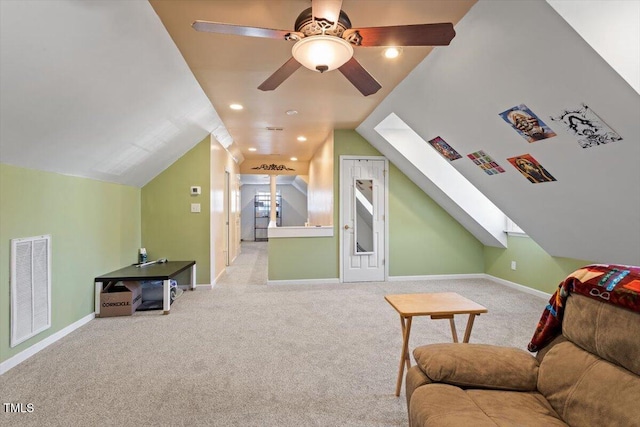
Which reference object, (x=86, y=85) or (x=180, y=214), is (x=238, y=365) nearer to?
(x=86, y=85)

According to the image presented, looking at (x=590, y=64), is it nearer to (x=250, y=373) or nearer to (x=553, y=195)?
(x=553, y=195)

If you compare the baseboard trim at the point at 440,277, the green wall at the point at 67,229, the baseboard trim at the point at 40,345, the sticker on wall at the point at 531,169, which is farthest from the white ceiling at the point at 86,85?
the baseboard trim at the point at 440,277

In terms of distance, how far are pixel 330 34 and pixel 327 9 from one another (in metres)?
0.16

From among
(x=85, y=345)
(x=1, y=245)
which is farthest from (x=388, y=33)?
(x=85, y=345)

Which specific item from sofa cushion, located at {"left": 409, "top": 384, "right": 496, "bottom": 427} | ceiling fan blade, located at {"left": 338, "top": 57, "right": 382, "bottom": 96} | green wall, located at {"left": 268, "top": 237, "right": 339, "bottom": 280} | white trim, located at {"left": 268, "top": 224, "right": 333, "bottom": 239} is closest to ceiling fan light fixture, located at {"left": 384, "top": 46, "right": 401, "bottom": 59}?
ceiling fan blade, located at {"left": 338, "top": 57, "right": 382, "bottom": 96}

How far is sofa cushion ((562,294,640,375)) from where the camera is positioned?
1.05m

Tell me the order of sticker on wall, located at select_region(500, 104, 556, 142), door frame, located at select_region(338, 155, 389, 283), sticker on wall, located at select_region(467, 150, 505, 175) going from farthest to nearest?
door frame, located at select_region(338, 155, 389, 283) → sticker on wall, located at select_region(467, 150, 505, 175) → sticker on wall, located at select_region(500, 104, 556, 142)

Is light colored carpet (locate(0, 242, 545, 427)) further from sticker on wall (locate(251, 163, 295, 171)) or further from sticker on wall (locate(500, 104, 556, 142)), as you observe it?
→ sticker on wall (locate(251, 163, 295, 171))

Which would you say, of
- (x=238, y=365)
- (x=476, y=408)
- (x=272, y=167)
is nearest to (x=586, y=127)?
(x=476, y=408)

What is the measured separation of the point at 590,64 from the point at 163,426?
3.18 metres

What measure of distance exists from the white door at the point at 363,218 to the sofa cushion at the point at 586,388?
3.75 meters

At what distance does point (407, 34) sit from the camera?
1.65m

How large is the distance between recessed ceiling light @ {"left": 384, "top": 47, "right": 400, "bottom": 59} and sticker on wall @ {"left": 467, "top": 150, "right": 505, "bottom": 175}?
1490 mm

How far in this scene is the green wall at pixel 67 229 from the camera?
2.32 meters
